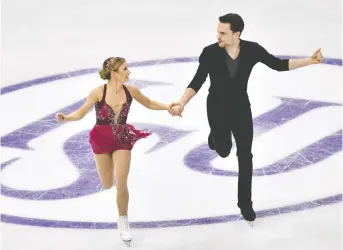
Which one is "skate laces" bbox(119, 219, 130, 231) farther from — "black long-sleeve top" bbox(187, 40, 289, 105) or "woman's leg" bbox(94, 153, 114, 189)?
"black long-sleeve top" bbox(187, 40, 289, 105)

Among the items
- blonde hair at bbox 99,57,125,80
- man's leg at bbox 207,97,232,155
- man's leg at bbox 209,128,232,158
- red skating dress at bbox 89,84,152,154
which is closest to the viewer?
blonde hair at bbox 99,57,125,80

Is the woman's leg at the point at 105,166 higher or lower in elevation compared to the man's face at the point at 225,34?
lower

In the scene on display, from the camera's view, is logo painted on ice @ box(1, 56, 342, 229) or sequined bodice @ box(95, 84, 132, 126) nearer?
sequined bodice @ box(95, 84, 132, 126)

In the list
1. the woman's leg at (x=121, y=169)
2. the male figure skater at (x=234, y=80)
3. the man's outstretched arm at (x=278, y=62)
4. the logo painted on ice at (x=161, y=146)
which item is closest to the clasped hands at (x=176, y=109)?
the male figure skater at (x=234, y=80)

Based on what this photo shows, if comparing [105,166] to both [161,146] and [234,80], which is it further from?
[161,146]

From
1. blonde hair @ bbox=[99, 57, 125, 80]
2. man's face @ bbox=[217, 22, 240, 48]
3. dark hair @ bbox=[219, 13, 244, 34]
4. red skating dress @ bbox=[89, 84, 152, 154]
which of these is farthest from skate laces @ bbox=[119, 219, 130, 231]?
dark hair @ bbox=[219, 13, 244, 34]

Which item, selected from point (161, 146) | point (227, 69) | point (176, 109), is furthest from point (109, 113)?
point (161, 146)

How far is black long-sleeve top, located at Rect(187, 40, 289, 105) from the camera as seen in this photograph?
352 inches

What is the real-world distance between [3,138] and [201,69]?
3.08 m

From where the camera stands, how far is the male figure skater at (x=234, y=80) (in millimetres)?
8938

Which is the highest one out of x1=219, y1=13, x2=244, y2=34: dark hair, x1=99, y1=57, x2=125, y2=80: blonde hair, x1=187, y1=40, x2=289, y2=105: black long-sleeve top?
x1=219, y1=13, x2=244, y2=34: dark hair

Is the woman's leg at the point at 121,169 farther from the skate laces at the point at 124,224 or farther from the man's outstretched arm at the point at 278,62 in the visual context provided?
the man's outstretched arm at the point at 278,62

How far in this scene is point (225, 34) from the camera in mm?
8797

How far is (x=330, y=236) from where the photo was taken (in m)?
9.02
